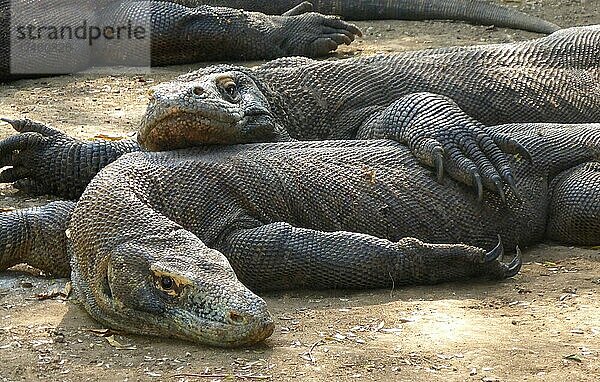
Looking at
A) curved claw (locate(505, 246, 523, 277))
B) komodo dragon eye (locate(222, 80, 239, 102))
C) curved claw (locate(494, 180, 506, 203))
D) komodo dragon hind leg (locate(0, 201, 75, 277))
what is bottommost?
komodo dragon hind leg (locate(0, 201, 75, 277))

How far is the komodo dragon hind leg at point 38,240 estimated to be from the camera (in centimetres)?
594

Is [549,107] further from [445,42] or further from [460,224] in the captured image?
[445,42]

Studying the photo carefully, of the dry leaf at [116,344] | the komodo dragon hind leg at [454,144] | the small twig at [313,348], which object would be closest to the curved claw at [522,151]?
the komodo dragon hind leg at [454,144]

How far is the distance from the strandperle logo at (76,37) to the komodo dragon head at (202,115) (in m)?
4.83

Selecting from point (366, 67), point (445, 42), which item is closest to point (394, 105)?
point (366, 67)

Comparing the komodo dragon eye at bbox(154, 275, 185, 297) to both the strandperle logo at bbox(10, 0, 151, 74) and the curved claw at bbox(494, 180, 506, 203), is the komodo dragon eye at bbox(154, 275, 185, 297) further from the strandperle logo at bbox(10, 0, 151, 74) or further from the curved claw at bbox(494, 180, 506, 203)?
the strandperle logo at bbox(10, 0, 151, 74)

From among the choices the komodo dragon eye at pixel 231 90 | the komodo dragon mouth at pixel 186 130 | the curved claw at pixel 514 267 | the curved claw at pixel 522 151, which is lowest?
the curved claw at pixel 514 267

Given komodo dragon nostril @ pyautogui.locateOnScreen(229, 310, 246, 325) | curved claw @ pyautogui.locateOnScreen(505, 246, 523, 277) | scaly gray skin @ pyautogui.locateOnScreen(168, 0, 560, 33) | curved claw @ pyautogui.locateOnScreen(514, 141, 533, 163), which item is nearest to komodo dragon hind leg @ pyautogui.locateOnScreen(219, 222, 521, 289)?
curved claw @ pyautogui.locateOnScreen(505, 246, 523, 277)

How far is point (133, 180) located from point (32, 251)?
62cm

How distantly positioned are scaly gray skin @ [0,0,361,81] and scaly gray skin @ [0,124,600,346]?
15.2 ft

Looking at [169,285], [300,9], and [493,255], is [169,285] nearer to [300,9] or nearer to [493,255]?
[493,255]

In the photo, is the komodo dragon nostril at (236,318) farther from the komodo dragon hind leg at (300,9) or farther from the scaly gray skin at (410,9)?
the scaly gray skin at (410,9)

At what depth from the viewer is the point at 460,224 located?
21.1ft

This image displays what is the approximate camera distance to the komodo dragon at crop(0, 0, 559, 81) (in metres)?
11.3
